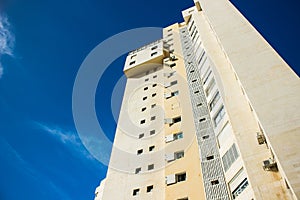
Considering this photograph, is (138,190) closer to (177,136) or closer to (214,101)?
(177,136)

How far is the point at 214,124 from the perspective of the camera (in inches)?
635

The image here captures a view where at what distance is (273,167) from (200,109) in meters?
8.75

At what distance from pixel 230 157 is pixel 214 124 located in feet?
10.3

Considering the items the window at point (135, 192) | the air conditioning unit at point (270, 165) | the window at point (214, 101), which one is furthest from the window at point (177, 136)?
the air conditioning unit at point (270, 165)

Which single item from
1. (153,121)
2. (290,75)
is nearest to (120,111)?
(153,121)

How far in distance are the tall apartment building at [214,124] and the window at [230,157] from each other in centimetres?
5

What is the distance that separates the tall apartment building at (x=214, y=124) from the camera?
1033 centimetres

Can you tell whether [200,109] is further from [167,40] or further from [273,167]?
[167,40]

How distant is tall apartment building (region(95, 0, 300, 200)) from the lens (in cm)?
1033

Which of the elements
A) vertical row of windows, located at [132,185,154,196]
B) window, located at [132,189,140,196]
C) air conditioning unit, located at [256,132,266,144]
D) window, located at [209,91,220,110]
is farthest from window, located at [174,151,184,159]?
air conditioning unit, located at [256,132,266,144]

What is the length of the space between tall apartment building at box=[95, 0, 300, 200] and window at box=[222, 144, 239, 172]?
53 mm

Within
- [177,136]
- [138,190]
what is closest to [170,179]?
[138,190]

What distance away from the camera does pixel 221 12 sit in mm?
21719

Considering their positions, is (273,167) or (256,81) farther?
(256,81)
